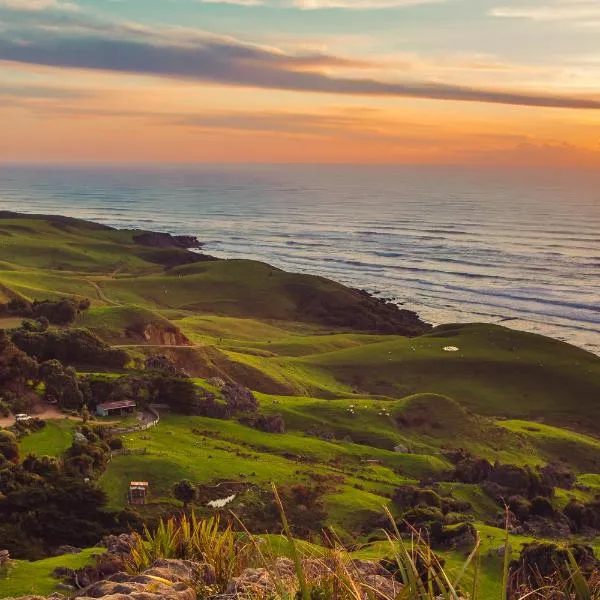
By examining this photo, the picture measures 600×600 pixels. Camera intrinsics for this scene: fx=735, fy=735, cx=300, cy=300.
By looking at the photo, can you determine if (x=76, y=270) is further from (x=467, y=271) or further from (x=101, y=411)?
(x=101, y=411)

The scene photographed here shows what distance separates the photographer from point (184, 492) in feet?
138

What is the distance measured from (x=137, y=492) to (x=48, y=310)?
46352mm

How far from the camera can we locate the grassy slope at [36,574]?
83.0 ft

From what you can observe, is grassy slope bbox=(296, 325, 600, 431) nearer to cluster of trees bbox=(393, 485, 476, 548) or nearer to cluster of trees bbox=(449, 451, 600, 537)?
cluster of trees bbox=(449, 451, 600, 537)

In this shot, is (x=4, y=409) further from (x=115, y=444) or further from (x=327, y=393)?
(x=327, y=393)

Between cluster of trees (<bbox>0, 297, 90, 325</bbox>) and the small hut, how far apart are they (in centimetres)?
4158

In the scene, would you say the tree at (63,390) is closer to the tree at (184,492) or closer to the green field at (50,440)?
the green field at (50,440)

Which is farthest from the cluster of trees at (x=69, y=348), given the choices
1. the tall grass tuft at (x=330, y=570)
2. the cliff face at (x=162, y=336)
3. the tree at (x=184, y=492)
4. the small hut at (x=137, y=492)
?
the tall grass tuft at (x=330, y=570)

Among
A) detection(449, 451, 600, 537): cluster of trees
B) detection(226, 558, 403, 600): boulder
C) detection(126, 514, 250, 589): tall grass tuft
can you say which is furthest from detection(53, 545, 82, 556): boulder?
detection(449, 451, 600, 537): cluster of trees

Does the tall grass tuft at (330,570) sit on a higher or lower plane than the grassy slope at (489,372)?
higher

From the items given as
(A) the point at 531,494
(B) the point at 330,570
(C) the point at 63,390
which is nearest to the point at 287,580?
(B) the point at 330,570

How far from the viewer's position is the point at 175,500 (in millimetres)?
41719

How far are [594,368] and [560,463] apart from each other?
33.7 m

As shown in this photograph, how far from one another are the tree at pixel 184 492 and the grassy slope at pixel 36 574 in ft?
39.4
